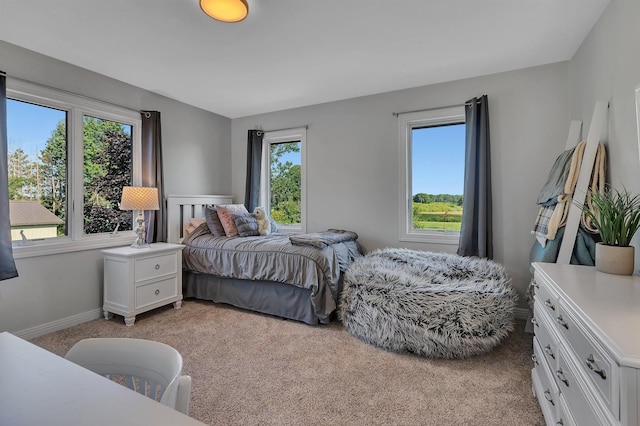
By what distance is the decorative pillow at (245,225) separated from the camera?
11.7 ft

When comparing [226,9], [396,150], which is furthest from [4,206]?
[396,150]

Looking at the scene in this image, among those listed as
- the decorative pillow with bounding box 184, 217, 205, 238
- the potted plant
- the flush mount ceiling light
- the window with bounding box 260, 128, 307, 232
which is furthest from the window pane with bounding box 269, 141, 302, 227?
the potted plant

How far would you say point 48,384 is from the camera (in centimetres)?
68

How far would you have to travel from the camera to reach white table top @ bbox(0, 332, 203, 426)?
563 mm

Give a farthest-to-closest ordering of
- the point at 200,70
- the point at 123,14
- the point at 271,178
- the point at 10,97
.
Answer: the point at 271,178 → the point at 200,70 → the point at 10,97 → the point at 123,14

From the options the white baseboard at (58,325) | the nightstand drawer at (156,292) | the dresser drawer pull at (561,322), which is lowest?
→ the white baseboard at (58,325)

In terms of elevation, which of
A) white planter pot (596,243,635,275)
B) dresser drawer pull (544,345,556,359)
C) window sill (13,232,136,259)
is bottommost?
dresser drawer pull (544,345,556,359)

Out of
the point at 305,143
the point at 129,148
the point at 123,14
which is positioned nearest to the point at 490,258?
the point at 305,143

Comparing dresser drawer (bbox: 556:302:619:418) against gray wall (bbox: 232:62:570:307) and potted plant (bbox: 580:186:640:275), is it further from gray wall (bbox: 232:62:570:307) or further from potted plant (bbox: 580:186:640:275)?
gray wall (bbox: 232:62:570:307)

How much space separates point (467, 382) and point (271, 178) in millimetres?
3503

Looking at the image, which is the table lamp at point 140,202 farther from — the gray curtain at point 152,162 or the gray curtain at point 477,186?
the gray curtain at point 477,186

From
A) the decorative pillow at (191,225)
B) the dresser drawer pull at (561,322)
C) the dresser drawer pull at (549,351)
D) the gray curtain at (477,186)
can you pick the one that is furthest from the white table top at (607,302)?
the decorative pillow at (191,225)

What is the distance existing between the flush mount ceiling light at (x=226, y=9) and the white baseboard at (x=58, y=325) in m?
2.91

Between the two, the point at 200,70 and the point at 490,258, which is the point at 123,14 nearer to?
the point at 200,70
